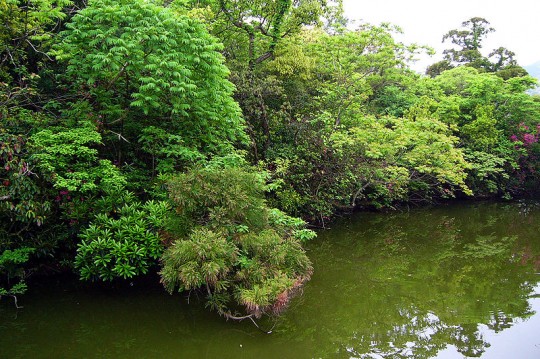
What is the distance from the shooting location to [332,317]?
5.45m

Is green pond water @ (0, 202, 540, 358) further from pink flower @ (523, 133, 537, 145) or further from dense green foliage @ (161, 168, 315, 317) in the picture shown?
pink flower @ (523, 133, 537, 145)

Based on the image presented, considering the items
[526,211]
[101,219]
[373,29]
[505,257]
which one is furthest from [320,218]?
[526,211]

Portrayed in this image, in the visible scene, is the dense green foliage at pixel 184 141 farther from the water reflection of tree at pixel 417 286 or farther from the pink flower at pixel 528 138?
the pink flower at pixel 528 138

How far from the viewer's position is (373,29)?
10242 mm

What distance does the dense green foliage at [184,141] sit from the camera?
16.1 feet

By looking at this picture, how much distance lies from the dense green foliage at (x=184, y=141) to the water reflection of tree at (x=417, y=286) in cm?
115

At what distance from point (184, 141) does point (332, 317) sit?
3.85 m

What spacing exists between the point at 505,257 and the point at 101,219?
28.7ft

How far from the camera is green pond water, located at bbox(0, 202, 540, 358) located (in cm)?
455

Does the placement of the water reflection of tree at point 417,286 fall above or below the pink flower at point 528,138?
below

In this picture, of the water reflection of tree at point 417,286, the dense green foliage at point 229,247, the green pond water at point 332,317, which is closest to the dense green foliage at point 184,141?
the dense green foliage at point 229,247

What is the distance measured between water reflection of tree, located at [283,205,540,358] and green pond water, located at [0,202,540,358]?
0.02 m

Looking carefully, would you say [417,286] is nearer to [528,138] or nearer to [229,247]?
[229,247]

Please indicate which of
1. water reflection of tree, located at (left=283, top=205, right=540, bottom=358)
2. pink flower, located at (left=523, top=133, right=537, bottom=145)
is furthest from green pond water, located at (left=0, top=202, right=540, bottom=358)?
pink flower, located at (left=523, top=133, right=537, bottom=145)
